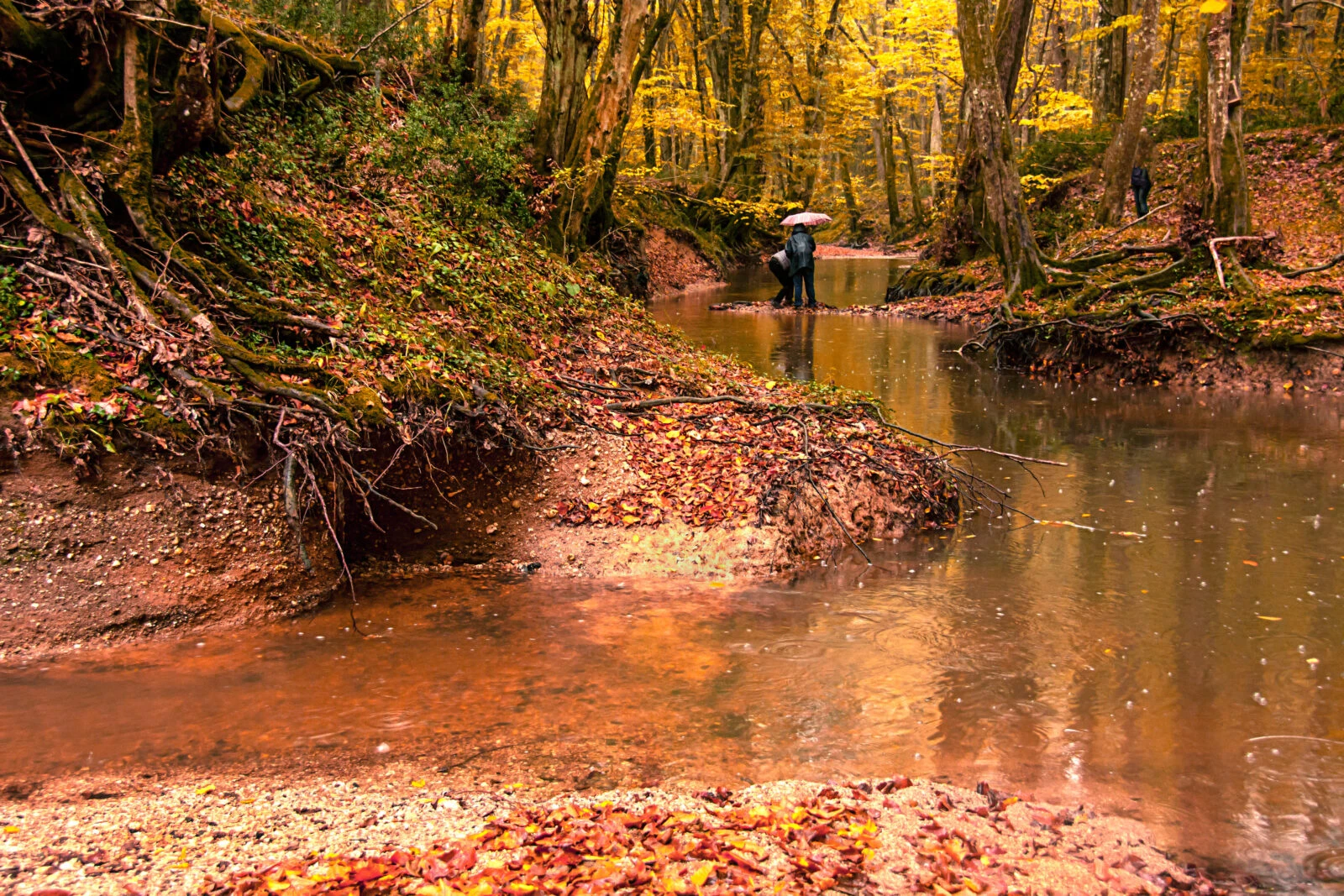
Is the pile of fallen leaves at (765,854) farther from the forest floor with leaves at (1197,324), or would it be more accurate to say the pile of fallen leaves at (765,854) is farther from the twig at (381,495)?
the forest floor with leaves at (1197,324)

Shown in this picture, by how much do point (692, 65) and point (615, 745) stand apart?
3911 centimetres

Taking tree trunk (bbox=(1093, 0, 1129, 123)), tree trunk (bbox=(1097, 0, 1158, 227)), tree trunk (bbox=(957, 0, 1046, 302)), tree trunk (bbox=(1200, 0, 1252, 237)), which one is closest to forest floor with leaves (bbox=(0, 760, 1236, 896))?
tree trunk (bbox=(957, 0, 1046, 302))

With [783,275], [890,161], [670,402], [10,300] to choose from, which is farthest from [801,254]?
[890,161]

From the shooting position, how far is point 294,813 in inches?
158

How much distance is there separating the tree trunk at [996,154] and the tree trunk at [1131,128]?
23.7ft

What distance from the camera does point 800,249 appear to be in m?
21.6

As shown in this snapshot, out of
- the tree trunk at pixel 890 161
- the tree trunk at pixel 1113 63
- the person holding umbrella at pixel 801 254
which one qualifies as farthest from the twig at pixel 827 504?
the tree trunk at pixel 890 161

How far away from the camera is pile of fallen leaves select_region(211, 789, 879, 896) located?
135 inches

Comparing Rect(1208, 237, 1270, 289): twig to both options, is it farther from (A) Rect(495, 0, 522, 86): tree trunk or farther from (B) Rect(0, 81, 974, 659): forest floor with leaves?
(A) Rect(495, 0, 522, 86): tree trunk

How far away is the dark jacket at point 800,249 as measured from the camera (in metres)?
21.3

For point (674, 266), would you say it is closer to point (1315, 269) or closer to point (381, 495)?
point (1315, 269)

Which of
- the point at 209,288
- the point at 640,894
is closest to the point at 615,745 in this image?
the point at 640,894

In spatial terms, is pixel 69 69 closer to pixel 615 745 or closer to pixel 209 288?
pixel 209 288

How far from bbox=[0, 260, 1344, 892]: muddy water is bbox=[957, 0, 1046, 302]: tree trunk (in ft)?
28.0
